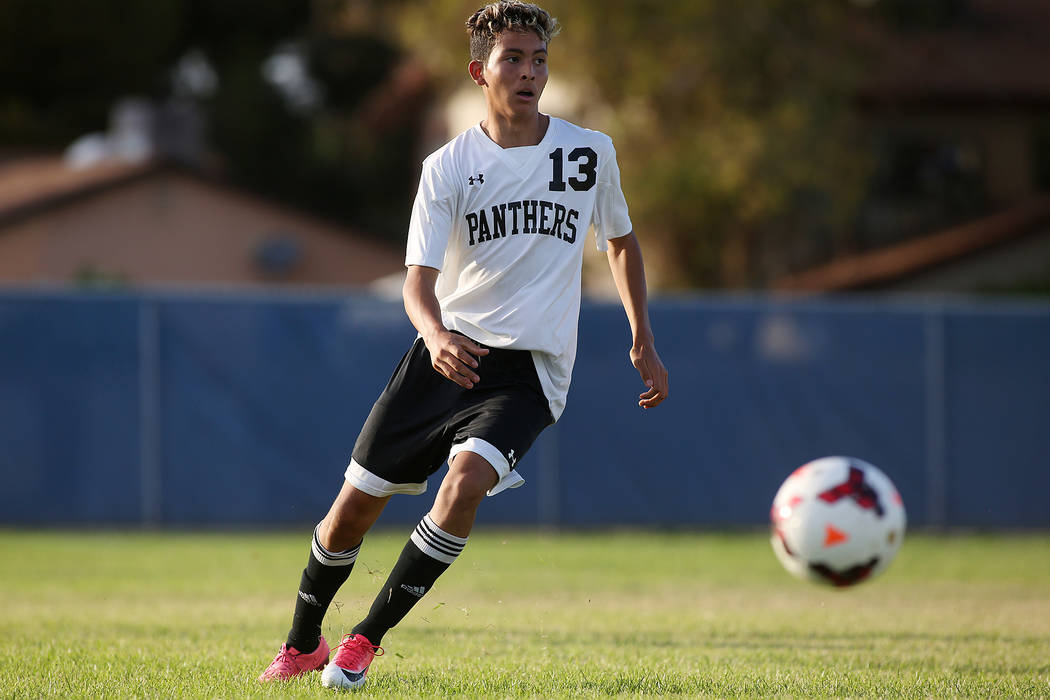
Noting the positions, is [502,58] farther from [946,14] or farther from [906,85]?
[946,14]

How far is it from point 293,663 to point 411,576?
715 millimetres

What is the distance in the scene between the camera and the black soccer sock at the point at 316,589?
5.23 metres

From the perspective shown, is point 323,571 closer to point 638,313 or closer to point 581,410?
point 638,313

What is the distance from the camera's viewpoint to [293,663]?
5.28 m

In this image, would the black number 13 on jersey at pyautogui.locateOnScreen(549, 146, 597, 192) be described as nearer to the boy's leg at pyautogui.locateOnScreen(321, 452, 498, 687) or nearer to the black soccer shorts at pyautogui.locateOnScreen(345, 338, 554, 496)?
the black soccer shorts at pyautogui.locateOnScreen(345, 338, 554, 496)

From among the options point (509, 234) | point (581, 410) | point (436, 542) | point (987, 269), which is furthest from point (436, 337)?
point (987, 269)

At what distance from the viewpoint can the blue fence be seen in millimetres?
12914

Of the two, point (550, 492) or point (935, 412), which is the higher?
point (935, 412)

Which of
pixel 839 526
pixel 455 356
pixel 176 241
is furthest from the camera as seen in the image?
pixel 176 241

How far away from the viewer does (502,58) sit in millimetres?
5066

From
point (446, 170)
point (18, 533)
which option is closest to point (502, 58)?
point (446, 170)

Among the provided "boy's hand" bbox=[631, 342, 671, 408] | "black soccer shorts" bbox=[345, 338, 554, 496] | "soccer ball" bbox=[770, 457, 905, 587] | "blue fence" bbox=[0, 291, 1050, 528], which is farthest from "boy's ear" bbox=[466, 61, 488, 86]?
"blue fence" bbox=[0, 291, 1050, 528]

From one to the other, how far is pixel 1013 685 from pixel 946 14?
2265 centimetres

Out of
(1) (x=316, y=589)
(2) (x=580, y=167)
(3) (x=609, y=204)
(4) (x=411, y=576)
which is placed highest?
(2) (x=580, y=167)
